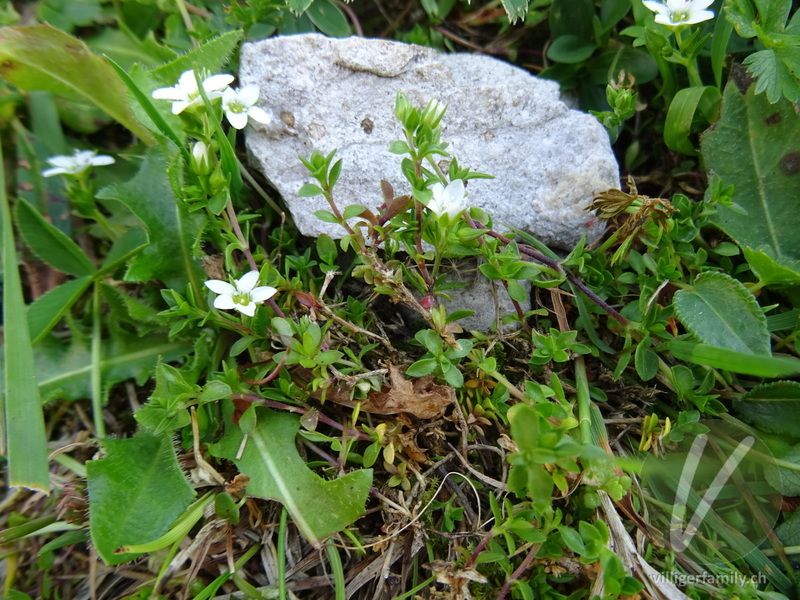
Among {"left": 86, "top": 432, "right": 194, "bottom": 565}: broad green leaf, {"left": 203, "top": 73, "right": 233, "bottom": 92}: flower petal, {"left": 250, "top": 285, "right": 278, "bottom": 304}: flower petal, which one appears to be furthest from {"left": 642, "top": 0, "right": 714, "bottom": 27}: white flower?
{"left": 86, "top": 432, "right": 194, "bottom": 565}: broad green leaf

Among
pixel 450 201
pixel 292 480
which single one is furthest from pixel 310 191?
pixel 292 480

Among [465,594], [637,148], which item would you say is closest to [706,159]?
[637,148]

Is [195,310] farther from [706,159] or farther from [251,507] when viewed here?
[706,159]

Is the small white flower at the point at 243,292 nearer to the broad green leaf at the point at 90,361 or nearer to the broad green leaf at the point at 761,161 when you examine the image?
the broad green leaf at the point at 90,361

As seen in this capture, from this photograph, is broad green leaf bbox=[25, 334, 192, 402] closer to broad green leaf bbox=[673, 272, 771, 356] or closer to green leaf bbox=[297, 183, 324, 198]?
green leaf bbox=[297, 183, 324, 198]

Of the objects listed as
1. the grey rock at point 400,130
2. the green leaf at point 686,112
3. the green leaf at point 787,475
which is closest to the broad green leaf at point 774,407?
the green leaf at point 787,475

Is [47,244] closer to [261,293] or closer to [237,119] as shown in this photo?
[237,119]
